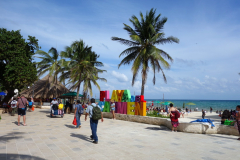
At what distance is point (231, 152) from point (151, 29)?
517 inches

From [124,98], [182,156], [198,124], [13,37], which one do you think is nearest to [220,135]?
[198,124]

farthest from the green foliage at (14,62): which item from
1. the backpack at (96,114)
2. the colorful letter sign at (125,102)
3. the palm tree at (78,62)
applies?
the backpack at (96,114)

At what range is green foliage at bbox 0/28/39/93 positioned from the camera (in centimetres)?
1800

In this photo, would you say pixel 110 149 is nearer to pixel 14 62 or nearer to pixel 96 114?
pixel 96 114

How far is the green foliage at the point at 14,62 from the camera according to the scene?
1800 centimetres

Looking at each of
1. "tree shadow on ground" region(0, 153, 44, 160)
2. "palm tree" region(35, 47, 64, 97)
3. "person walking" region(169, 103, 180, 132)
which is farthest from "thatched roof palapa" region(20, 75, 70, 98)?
"tree shadow on ground" region(0, 153, 44, 160)

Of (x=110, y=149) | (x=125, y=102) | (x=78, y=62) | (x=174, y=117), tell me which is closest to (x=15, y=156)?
→ (x=110, y=149)

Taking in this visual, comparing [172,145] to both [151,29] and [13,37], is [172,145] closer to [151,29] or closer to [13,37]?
[151,29]

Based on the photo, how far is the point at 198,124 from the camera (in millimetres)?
9883

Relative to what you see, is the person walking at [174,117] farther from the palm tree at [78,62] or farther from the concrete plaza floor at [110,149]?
the palm tree at [78,62]

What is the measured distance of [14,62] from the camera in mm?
18031

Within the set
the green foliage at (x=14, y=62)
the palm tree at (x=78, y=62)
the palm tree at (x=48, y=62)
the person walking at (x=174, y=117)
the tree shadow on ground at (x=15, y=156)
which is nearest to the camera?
the tree shadow on ground at (x=15, y=156)

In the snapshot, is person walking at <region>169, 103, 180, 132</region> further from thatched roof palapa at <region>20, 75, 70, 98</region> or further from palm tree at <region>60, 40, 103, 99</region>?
thatched roof palapa at <region>20, 75, 70, 98</region>

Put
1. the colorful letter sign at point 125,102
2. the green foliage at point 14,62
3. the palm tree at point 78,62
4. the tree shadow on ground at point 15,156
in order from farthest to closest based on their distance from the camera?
1. the palm tree at point 78,62
2. the green foliage at point 14,62
3. the colorful letter sign at point 125,102
4. the tree shadow on ground at point 15,156
